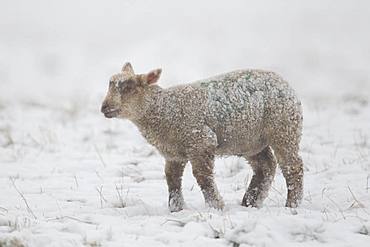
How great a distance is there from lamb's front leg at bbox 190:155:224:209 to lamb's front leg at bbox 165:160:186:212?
41 centimetres

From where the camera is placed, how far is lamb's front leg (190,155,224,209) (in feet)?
20.2

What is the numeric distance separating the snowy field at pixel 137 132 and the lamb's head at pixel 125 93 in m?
1.03

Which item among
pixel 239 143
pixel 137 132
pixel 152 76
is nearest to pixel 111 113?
pixel 152 76

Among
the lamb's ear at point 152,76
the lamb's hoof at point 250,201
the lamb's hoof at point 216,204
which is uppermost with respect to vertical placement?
the lamb's ear at point 152,76

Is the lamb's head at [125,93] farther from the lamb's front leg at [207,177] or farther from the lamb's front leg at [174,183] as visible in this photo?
the lamb's front leg at [207,177]

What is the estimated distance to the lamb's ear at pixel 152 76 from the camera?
249 inches

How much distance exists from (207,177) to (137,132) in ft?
18.3

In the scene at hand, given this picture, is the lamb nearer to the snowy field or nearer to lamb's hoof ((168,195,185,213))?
lamb's hoof ((168,195,185,213))

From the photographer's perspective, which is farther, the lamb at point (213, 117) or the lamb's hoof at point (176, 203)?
the lamb's hoof at point (176, 203)

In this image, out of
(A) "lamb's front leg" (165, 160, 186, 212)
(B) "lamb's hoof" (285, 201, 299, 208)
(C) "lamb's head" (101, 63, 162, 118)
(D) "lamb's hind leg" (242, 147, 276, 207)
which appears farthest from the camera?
(D) "lamb's hind leg" (242, 147, 276, 207)

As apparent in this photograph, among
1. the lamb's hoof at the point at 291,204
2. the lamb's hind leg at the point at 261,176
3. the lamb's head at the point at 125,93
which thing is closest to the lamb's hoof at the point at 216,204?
the lamb's hind leg at the point at 261,176

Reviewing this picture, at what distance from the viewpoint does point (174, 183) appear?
6.60 metres

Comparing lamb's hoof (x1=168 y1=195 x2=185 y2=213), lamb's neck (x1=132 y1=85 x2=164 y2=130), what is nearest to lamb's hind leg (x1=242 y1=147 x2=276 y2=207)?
lamb's hoof (x1=168 y1=195 x2=185 y2=213)

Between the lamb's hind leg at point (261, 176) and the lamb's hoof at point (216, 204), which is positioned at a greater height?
the lamb's hind leg at point (261, 176)
